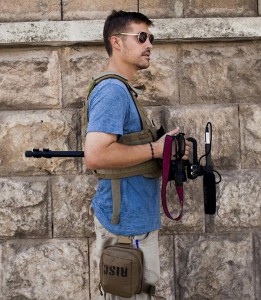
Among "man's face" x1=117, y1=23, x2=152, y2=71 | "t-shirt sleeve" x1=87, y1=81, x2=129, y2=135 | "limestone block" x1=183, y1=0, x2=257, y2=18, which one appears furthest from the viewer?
"limestone block" x1=183, y1=0, x2=257, y2=18

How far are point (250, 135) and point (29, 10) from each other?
1636 millimetres

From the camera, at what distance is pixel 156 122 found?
401 centimetres

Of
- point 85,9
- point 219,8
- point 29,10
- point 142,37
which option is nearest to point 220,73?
point 219,8

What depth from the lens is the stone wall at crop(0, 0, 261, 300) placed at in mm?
4016

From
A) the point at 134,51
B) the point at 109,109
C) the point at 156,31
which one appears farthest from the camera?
the point at 156,31

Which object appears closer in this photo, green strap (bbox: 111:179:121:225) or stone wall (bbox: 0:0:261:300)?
green strap (bbox: 111:179:121:225)

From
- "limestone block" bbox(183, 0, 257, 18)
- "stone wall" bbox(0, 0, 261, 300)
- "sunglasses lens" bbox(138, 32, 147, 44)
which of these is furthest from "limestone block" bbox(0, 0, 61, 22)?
"sunglasses lens" bbox(138, 32, 147, 44)

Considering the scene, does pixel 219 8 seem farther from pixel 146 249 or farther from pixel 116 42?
pixel 146 249

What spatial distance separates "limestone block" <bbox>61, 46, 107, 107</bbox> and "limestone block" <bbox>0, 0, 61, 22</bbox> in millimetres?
300

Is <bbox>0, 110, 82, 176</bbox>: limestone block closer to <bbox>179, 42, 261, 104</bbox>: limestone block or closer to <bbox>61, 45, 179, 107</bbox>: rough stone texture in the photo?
<bbox>61, 45, 179, 107</bbox>: rough stone texture

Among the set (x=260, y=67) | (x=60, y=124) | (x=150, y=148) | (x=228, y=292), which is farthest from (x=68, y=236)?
(x=260, y=67)

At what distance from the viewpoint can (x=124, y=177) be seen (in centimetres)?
296

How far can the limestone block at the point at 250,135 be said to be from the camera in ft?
13.3

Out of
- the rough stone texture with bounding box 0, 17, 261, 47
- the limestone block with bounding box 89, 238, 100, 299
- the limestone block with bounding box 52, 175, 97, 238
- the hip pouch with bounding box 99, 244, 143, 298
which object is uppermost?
the rough stone texture with bounding box 0, 17, 261, 47
